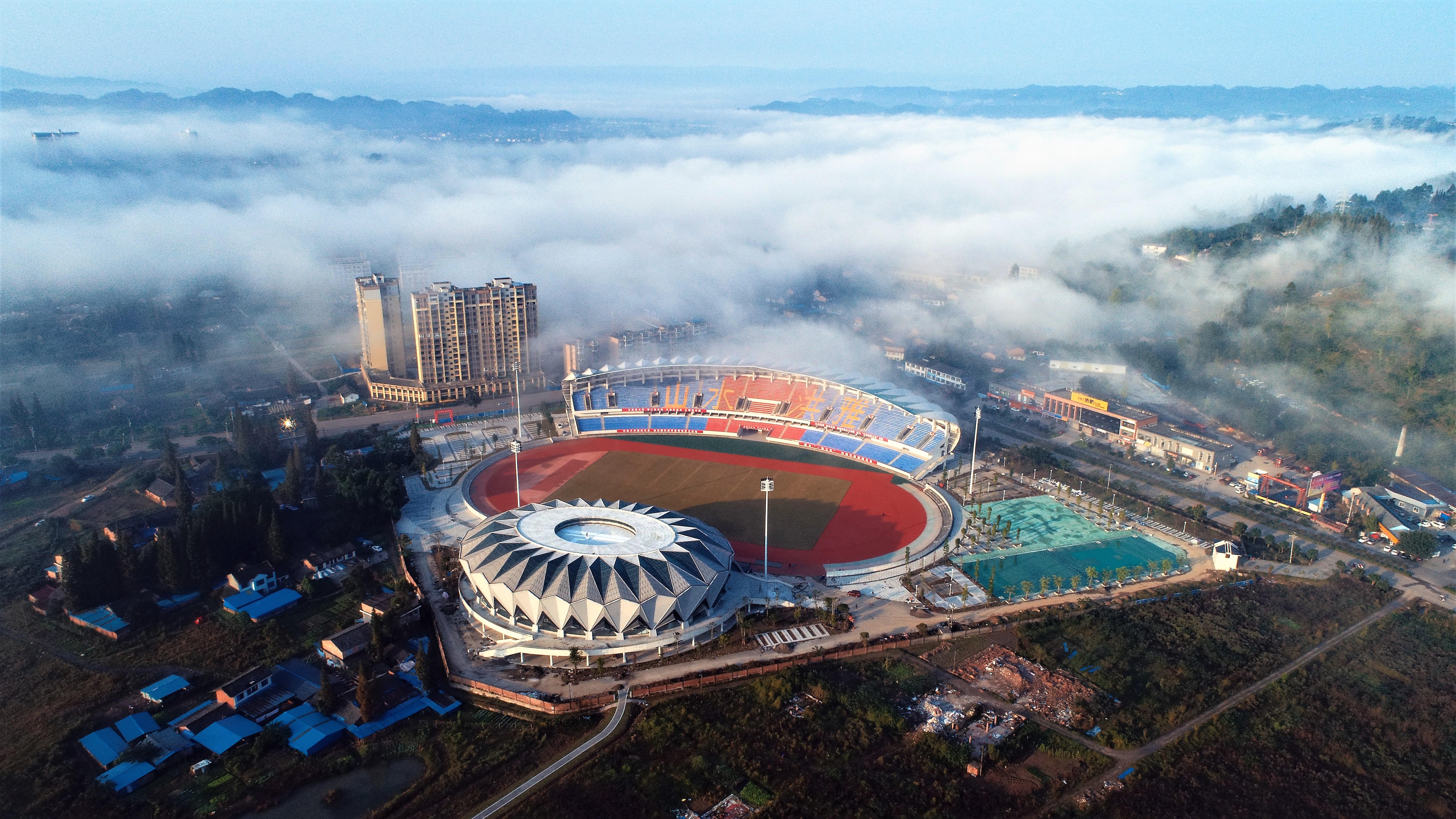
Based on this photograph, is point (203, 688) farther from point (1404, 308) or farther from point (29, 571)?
point (1404, 308)

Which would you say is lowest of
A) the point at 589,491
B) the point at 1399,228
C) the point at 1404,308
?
the point at 589,491

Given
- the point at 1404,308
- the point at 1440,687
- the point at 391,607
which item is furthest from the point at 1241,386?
the point at 391,607

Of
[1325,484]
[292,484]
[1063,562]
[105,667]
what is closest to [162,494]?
[292,484]

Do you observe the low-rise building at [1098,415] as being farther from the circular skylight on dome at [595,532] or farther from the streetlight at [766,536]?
the circular skylight on dome at [595,532]

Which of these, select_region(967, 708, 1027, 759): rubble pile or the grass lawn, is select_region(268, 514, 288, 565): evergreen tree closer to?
select_region(967, 708, 1027, 759): rubble pile

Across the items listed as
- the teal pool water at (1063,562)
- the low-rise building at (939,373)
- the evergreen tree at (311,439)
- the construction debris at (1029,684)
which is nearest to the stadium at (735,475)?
the teal pool water at (1063,562)

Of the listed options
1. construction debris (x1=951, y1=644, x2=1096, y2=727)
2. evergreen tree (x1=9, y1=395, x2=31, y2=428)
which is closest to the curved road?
construction debris (x1=951, y1=644, x2=1096, y2=727)

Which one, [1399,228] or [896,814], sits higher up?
[1399,228]
